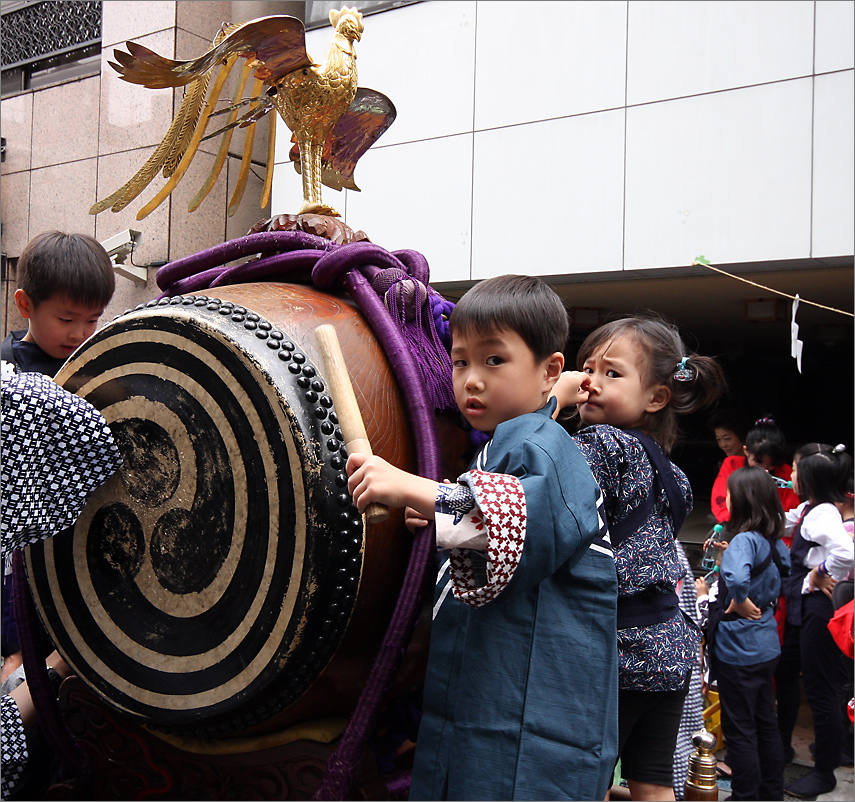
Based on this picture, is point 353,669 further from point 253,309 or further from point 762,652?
point 762,652

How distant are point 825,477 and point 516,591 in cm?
268

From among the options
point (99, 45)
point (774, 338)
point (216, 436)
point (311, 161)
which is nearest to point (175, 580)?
point (216, 436)

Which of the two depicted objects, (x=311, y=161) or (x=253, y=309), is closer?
(x=253, y=309)

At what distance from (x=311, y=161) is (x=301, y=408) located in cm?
61

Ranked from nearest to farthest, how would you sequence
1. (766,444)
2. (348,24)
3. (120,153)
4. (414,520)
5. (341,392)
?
(341,392) → (414,520) → (348,24) → (766,444) → (120,153)

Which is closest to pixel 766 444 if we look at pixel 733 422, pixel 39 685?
pixel 733 422

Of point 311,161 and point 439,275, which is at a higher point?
point 439,275

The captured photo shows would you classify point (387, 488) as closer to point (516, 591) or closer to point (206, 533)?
point (516, 591)

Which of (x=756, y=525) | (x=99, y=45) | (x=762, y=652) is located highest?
(x=99, y=45)

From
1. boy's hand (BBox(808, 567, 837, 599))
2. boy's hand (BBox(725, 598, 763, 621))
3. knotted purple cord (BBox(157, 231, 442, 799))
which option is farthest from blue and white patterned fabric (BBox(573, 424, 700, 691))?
Result: boy's hand (BBox(808, 567, 837, 599))

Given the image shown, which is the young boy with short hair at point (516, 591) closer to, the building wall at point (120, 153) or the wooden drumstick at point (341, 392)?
the wooden drumstick at point (341, 392)

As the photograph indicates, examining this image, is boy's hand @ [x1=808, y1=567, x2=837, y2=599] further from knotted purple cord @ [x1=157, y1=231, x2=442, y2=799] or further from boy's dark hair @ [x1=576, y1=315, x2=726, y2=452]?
knotted purple cord @ [x1=157, y1=231, x2=442, y2=799]

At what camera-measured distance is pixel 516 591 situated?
971 mm

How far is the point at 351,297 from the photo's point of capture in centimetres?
139
